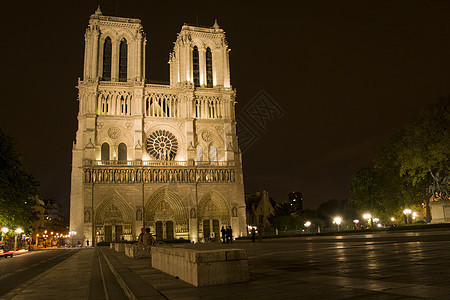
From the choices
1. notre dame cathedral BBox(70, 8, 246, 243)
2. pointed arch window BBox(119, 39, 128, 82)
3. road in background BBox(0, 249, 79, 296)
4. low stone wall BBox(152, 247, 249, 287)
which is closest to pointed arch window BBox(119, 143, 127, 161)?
notre dame cathedral BBox(70, 8, 246, 243)

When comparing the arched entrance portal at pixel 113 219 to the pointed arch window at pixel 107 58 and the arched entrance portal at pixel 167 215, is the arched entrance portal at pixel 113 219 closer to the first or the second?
the arched entrance portal at pixel 167 215

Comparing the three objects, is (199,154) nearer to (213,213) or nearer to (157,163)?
(157,163)

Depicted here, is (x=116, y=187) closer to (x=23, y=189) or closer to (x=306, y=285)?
(x=23, y=189)

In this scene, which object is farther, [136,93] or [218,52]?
[218,52]

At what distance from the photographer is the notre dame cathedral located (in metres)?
43.1

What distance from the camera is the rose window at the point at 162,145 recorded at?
47.3 meters

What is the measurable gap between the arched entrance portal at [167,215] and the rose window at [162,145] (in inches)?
194

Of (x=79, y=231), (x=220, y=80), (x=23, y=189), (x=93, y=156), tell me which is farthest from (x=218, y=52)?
(x=23, y=189)

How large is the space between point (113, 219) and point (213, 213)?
11702mm

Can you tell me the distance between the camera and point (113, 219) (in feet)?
141

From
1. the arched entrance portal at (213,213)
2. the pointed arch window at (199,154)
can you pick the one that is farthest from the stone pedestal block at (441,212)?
the pointed arch window at (199,154)

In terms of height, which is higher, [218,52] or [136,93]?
[218,52]

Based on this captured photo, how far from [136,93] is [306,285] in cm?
4419

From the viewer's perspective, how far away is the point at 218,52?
51.9m
